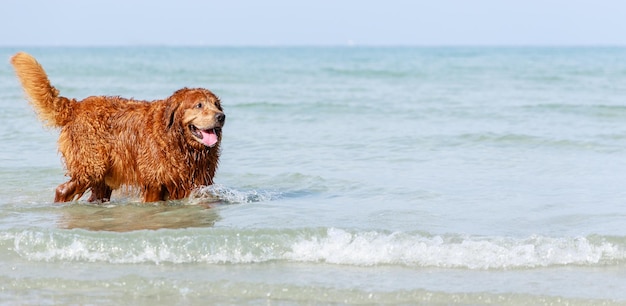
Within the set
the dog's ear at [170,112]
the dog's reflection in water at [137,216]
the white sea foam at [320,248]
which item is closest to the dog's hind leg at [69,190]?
the dog's reflection in water at [137,216]

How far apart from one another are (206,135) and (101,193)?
1.41 metres

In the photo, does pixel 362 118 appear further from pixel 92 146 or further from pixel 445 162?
pixel 92 146

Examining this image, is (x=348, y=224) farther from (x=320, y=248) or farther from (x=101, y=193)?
(x=101, y=193)

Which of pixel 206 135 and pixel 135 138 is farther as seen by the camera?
pixel 135 138

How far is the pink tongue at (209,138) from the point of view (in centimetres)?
870

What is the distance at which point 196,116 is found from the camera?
28.1 feet

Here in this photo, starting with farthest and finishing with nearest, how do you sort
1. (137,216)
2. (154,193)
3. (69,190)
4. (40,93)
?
(69,190) < (154,193) < (40,93) < (137,216)

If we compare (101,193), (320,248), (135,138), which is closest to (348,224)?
(320,248)

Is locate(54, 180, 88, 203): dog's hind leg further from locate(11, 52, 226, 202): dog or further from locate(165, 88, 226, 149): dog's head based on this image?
locate(165, 88, 226, 149): dog's head

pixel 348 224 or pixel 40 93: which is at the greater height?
pixel 40 93

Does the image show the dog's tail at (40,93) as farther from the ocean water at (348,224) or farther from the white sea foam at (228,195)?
the white sea foam at (228,195)

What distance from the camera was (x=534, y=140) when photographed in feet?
45.9

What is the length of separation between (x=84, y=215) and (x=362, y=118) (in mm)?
10354

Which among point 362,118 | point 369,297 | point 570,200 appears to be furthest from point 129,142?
point 362,118
